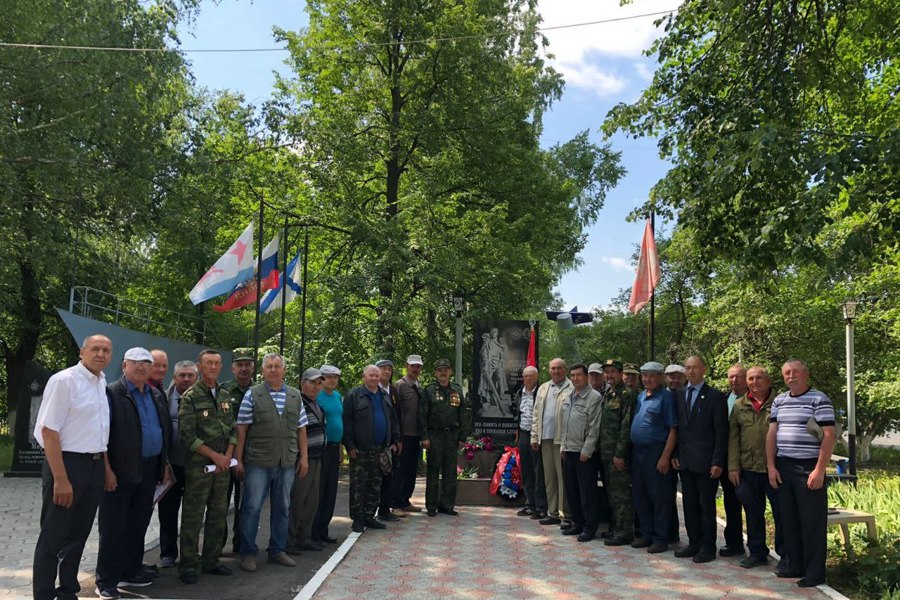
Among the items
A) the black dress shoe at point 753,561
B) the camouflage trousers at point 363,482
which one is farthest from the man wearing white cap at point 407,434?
the black dress shoe at point 753,561

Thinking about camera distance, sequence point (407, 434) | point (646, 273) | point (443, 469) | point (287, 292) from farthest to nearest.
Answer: point (287, 292) → point (646, 273) → point (443, 469) → point (407, 434)

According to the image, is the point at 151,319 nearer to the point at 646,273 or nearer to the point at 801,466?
the point at 646,273

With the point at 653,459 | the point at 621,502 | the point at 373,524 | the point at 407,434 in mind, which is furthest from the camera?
the point at 407,434

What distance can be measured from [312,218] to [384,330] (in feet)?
11.4

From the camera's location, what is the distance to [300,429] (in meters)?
6.89

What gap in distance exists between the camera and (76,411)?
4.91 metres

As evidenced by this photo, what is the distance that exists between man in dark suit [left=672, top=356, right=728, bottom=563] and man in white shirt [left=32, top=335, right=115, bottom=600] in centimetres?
525

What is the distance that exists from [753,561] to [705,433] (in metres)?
1.22

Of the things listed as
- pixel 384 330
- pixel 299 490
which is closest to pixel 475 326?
pixel 384 330

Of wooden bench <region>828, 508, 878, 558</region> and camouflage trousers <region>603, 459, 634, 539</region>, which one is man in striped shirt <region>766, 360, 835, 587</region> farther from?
camouflage trousers <region>603, 459, 634, 539</region>

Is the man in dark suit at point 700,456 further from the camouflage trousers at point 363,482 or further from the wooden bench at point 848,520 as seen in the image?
the camouflage trousers at point 363,482

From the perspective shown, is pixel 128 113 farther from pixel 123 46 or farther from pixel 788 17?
pixel 788 17

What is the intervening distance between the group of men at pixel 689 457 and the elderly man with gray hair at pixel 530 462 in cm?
23

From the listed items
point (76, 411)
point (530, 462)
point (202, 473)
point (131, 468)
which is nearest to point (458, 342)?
point (530, 462)
